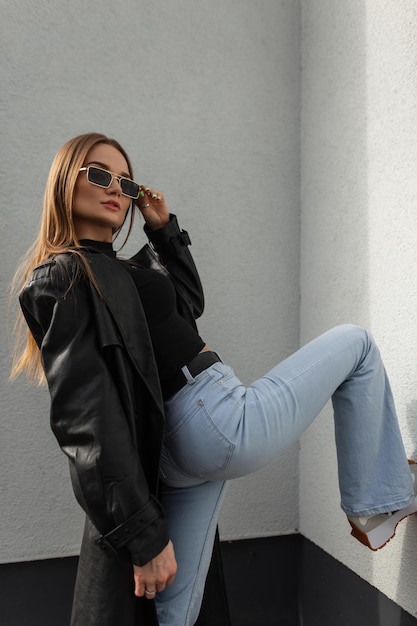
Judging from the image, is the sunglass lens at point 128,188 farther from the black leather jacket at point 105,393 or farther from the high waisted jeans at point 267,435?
the high waisted jeans at point 267,435

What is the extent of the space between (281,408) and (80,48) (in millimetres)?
1955

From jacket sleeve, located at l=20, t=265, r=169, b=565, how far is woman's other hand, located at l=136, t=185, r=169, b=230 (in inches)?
27.8

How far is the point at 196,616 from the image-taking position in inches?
74.0

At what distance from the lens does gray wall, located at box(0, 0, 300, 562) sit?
256 centimetres

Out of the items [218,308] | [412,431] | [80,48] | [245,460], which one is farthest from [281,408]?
[80,48]

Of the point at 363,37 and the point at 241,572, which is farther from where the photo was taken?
the point at 241,572

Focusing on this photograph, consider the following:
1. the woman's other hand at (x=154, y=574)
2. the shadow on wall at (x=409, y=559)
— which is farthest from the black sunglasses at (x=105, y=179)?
the shadow on wall at (x=409, y=559)

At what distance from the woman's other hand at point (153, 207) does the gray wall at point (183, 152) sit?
1.66 ft

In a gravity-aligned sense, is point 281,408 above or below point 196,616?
above

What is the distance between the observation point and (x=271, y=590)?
2.86 metres

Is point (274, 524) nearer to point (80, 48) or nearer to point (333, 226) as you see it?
point (333, 226)

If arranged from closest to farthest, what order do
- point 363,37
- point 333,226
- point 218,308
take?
point 363,37 → point 333,226 → point 218,308

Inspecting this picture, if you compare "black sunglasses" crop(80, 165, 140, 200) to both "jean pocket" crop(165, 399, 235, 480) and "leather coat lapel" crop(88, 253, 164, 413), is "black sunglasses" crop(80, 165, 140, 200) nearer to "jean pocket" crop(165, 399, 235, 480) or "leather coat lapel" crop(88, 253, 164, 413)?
"leather coat lapel" crop(88, 253, 164, 413)

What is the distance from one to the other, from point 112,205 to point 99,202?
0.05 metres
